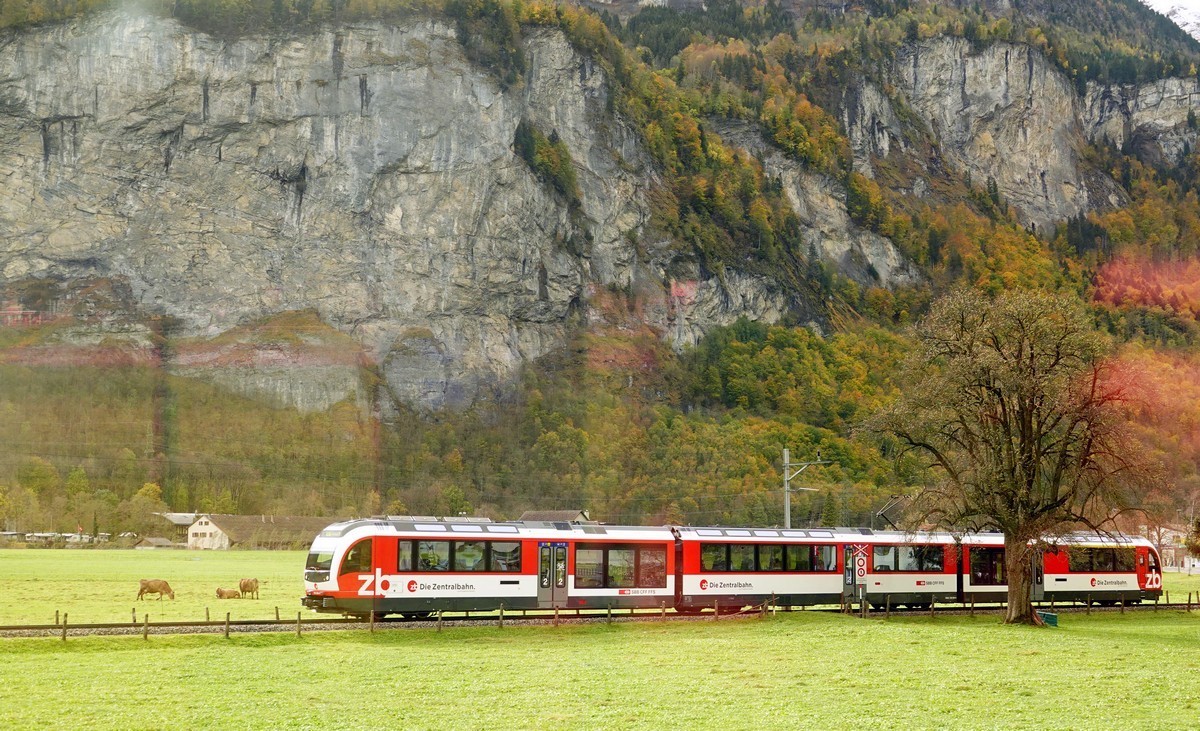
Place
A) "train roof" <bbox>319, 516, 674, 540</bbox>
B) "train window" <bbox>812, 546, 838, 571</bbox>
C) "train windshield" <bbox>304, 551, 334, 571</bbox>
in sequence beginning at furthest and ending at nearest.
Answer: "train window" <bbox>812, 546, 838, 571</bbox> < "train roof" <bbox>319, 516, 674, 540</bbox> < "train windshield" <bbox>304, 551, 334, 571</bbox>

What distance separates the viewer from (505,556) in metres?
48.1

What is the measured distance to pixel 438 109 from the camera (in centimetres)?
19875

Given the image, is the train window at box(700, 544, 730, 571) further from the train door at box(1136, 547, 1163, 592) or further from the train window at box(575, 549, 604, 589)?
→ the train door at box(1136, 547, 1163, 592)

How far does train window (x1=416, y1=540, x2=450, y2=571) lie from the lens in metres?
45.9

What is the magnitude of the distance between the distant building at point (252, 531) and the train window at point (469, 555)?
103381 mm

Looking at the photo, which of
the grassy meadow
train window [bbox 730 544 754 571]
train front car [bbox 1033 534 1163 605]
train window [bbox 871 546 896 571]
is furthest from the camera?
train front car [bbox 1033 534 1163 605]

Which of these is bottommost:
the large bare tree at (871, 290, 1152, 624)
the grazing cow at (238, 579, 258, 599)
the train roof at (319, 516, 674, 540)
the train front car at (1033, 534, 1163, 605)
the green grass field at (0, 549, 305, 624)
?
the green grass field at (0, 549, 305, 624)

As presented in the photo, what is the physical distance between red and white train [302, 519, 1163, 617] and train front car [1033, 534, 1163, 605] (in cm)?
7

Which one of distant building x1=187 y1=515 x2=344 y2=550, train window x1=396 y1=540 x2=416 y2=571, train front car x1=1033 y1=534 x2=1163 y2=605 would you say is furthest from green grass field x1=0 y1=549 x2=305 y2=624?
train front car x1=1033 y1=534 x2=1163 y2=605

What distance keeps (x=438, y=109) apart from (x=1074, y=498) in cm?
16016

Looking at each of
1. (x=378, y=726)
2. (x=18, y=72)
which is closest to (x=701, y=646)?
(x=378, y=726)

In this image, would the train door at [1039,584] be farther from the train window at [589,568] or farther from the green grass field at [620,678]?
the train window at [589,568]

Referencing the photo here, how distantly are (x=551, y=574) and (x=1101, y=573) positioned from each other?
31.9 m

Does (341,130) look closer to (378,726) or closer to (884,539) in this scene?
(884,539)
